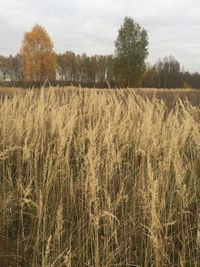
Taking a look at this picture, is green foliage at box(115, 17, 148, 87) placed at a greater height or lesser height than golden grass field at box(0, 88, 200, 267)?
greater

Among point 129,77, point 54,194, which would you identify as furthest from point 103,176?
point 129,77

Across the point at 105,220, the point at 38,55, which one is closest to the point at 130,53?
the point at 38,55

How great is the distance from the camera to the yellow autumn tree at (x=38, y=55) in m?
49.4

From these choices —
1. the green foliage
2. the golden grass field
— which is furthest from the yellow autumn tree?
the golden grass field

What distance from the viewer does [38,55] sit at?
50031 mm

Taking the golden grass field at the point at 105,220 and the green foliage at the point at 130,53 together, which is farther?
the green foliage at the point at 130,53

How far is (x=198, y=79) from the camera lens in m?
81.1

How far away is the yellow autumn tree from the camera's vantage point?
162 feet

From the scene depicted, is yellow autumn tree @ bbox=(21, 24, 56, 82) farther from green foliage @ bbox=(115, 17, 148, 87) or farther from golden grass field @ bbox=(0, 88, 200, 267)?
golden grass field @ bbox=(0, 88, 200, 267)

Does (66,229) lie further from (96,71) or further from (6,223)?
(96,71)

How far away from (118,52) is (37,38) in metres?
12.0

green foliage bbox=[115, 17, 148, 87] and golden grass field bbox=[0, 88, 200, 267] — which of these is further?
green foliage bbox=[115, 17, 148, 87]

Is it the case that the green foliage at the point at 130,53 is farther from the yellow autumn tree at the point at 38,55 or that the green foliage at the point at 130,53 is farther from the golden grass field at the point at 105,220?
the golden grass field at the point at 105,220

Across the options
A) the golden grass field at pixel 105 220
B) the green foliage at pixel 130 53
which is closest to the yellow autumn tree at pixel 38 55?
the green foliage at pixel 130 53
